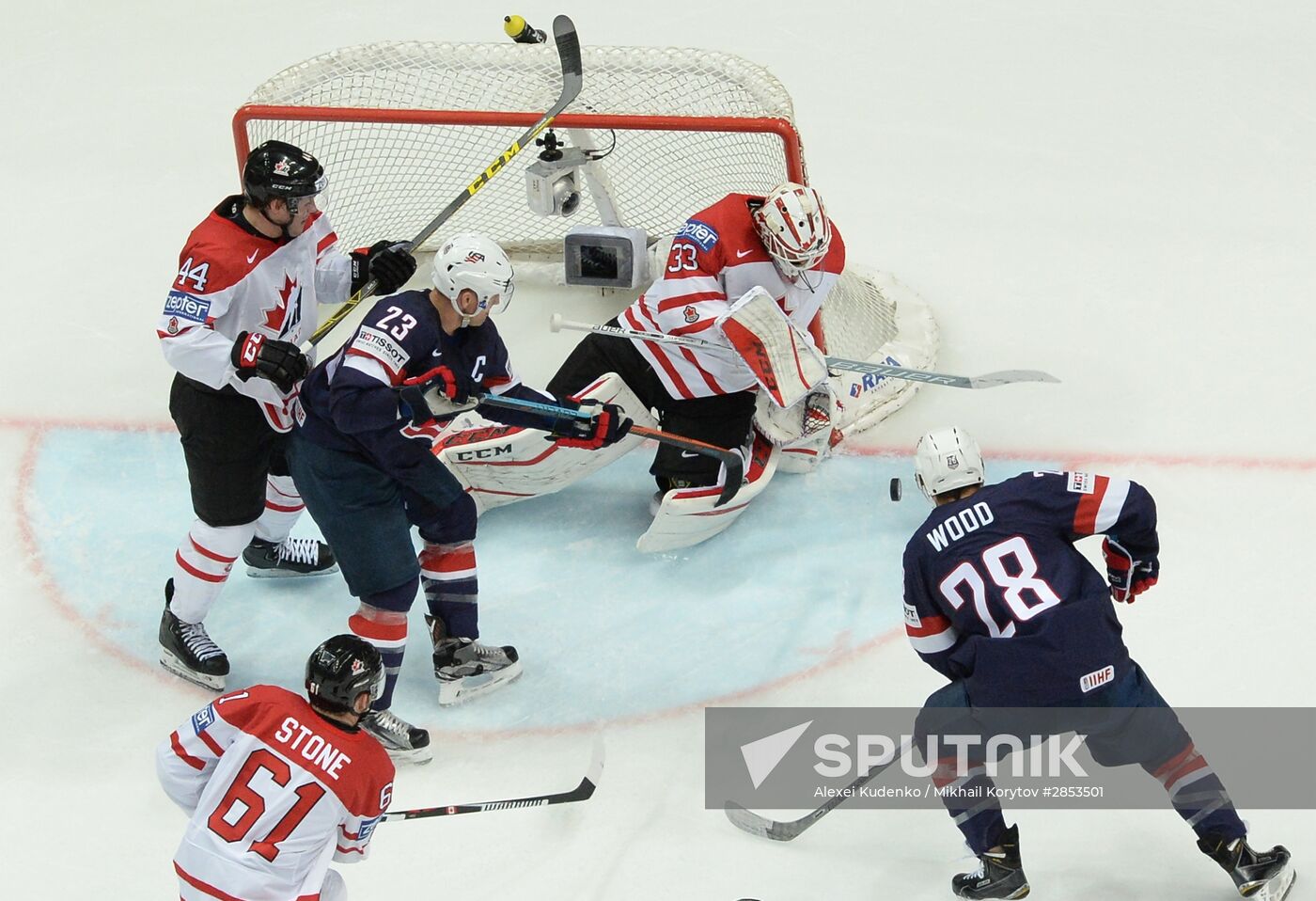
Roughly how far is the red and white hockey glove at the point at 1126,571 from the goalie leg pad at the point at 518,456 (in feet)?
4.21

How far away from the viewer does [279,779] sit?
8.45ft

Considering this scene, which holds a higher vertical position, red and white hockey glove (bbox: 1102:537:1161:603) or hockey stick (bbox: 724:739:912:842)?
red and white hockey glove (bbox: 1102:537:1161:603)

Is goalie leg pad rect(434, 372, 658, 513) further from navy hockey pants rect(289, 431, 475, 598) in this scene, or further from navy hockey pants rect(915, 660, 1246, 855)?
navy hockey pants rect(915, 660, 1246, 855)

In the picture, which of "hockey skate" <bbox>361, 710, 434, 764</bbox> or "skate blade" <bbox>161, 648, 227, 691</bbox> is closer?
"hockey skate" <bbox>361, 710, 434, 764</bbox>

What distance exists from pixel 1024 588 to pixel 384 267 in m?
1.67

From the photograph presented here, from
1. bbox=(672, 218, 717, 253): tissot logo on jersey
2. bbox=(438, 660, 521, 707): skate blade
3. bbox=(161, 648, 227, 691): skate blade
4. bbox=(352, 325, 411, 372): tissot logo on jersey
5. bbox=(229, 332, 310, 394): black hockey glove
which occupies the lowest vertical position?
bbox=(161, 648, 227, 691): skate blade

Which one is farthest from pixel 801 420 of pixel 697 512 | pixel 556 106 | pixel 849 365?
pixel 556 106

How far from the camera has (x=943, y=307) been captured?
4934 mm

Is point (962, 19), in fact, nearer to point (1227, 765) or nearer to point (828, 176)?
point (828, 176)

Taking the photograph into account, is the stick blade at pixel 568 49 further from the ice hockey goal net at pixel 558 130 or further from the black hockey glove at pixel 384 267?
the black hockey glove at pixel 384 267

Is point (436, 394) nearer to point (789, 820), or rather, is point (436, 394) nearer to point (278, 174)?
point (278, 174)

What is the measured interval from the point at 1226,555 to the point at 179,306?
2.47m

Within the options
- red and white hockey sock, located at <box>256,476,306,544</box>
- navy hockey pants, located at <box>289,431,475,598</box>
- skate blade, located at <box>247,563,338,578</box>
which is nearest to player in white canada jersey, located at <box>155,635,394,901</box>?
navy hockey pants, located at <box>289,431,475,598</box>

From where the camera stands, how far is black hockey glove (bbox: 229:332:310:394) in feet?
10.6
